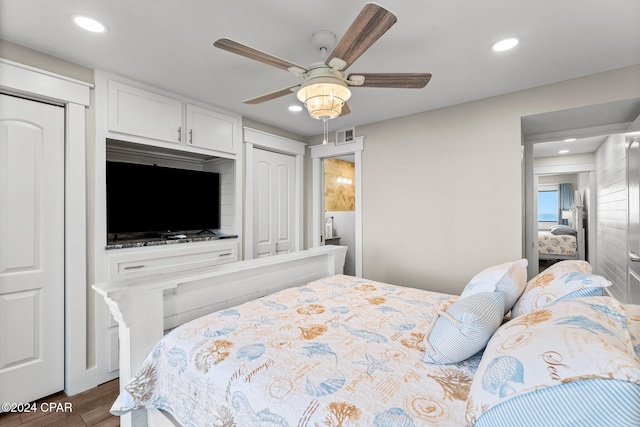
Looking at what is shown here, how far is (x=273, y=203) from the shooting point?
389cm

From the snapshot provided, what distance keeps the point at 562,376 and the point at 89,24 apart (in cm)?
266

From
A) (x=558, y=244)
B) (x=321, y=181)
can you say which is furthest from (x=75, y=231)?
(x=558, y=244)

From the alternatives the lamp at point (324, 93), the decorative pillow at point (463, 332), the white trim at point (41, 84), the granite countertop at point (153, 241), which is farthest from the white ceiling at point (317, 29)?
the decorative pillow at point (463, 332)

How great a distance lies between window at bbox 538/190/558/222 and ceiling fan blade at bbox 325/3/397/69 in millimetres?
9293

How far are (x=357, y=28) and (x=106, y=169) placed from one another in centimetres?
244

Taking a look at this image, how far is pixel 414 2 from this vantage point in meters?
1.57

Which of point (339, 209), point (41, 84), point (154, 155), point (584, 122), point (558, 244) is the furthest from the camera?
point (558, 244)

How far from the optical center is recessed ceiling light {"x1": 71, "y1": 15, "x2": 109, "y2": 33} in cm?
169

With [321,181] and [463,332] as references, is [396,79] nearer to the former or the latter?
[463,332]

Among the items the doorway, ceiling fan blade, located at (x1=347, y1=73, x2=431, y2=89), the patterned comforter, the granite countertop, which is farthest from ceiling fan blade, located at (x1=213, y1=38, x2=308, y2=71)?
the doorway

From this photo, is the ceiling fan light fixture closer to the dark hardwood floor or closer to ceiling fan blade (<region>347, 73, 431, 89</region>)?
ceiling fan blade (<region>347, 73, 431, 89</region>)

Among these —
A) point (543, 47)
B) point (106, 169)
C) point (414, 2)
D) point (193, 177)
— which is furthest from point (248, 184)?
point (543, 47)

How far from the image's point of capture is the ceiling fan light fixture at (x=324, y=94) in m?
1.58

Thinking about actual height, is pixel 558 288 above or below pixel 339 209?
below
